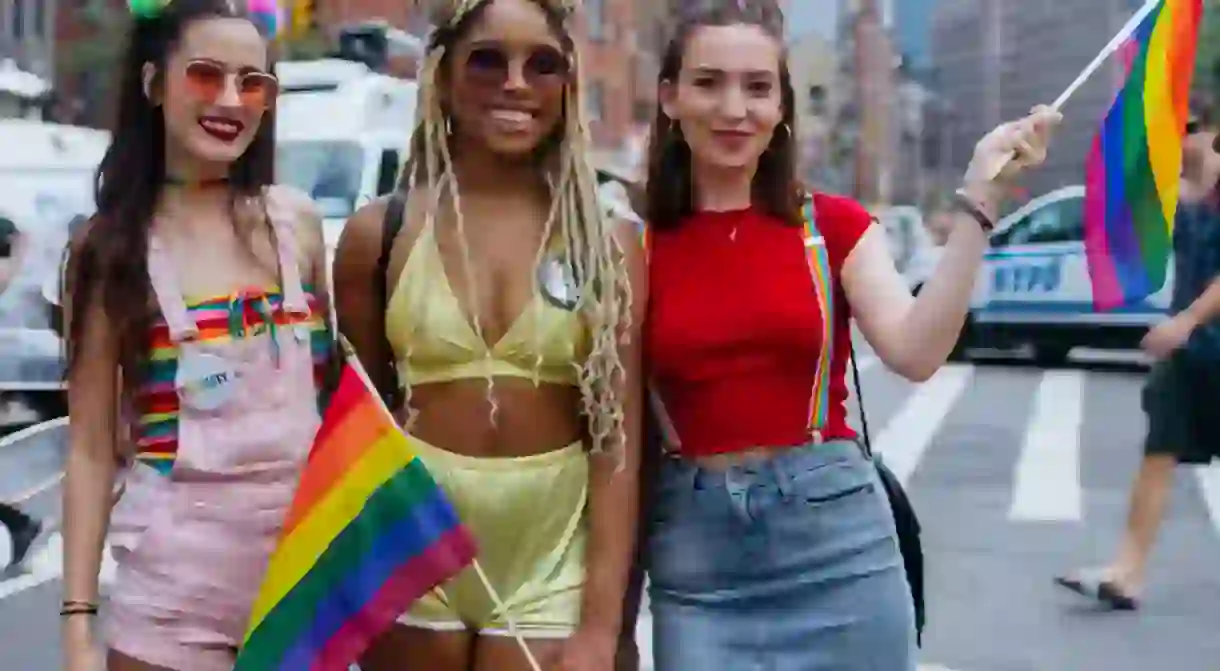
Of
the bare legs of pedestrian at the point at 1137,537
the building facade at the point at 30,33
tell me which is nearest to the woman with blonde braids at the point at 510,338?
the bare legs of pedestrian at the point at 1137,537

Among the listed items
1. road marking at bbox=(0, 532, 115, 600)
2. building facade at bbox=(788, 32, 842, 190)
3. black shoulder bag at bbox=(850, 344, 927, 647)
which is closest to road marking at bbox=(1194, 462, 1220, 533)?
building facade at bbox=(788, 32, 842, 190)

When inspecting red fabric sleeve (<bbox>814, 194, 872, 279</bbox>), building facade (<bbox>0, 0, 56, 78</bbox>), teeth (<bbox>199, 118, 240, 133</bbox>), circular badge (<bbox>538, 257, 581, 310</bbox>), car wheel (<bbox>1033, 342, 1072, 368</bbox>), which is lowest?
car wheel (<bbox>1033, 342, 1072, 368</bbox>)

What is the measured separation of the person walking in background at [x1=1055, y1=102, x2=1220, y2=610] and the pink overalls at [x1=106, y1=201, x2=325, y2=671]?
15.4ft

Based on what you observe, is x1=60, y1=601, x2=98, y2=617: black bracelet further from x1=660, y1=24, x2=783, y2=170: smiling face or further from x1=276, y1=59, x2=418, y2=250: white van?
x1=276, y1=59, x2=418, y2=250: white van

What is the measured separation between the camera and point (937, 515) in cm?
952

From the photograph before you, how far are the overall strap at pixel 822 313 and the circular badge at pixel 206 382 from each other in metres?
0.97

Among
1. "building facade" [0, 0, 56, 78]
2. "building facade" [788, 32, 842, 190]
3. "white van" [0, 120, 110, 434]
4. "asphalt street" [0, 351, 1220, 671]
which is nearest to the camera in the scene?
"building facade" [788, 32, 842, 190]

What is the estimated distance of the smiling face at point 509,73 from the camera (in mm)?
2711

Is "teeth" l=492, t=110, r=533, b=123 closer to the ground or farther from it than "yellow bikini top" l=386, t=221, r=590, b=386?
farther from it

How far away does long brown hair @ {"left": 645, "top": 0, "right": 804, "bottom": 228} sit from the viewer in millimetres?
2977

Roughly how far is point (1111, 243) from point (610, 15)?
45.4 meters

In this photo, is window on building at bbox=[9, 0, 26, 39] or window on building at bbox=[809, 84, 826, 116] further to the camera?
window on building at bbox=[9, 0, 26, 39]

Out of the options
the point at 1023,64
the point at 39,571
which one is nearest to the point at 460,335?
the point at 39,571

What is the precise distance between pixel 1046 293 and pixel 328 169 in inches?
336
